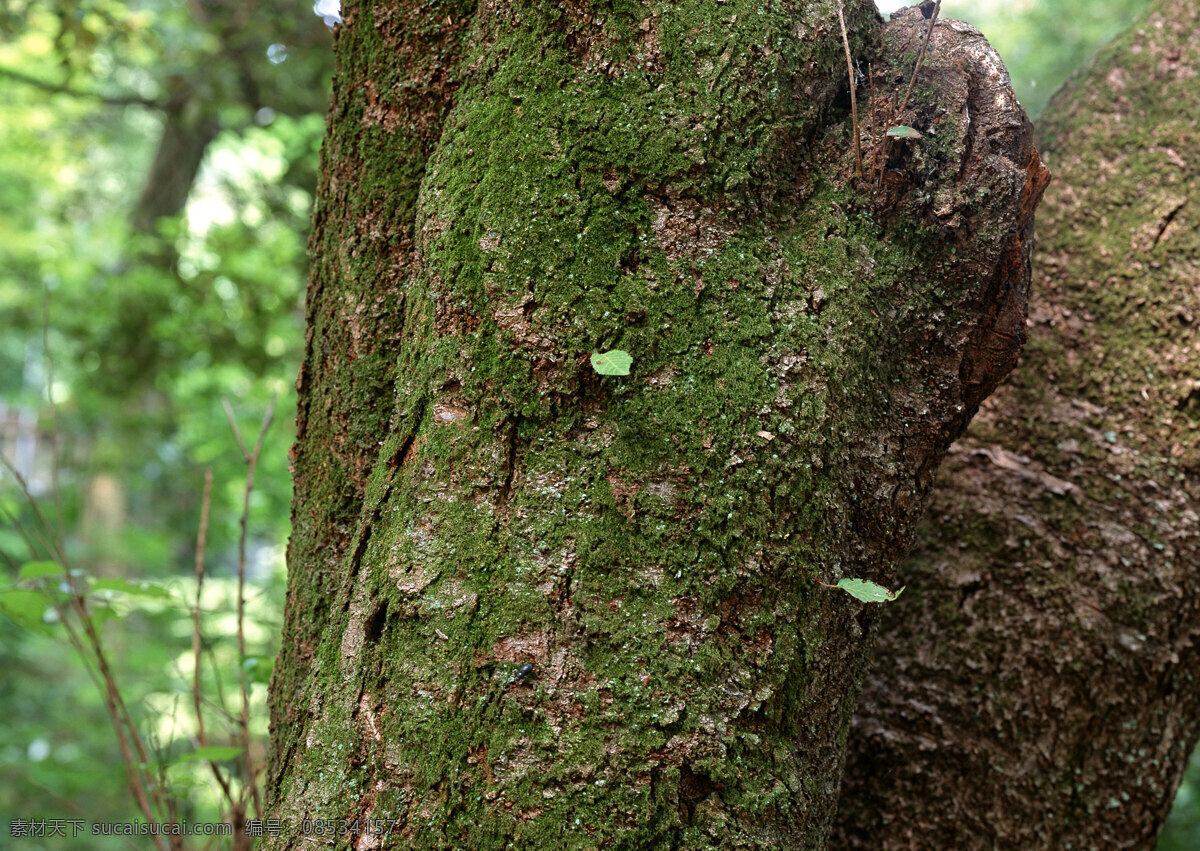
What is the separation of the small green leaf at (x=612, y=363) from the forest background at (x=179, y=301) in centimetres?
265

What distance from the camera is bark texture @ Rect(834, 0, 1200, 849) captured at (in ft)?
5.71

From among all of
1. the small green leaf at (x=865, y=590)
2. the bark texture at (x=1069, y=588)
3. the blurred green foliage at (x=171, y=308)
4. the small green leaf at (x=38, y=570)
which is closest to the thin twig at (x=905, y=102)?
the small green leaf at (x=865, y=590)

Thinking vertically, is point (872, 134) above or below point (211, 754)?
above

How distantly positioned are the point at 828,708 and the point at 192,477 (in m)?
6.87

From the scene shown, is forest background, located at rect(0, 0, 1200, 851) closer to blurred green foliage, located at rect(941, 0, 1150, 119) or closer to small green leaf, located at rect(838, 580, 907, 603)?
blurred green foliage, located at rect(941, 0, 1150, 119)

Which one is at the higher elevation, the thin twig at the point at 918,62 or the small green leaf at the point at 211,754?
the thin twig at the point at 918,62

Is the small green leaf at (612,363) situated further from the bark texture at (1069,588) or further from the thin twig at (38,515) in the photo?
the thin twig at (38,515)

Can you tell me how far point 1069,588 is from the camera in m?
1.82

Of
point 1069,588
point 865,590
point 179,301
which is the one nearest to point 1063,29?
point 1069,588

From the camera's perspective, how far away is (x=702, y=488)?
3.91ft

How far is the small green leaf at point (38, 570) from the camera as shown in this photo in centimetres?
194

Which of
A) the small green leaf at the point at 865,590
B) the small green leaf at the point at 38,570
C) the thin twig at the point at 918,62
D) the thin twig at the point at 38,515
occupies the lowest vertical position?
the small green leaf at the point at 38,570

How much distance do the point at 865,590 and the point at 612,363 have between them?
524 mm

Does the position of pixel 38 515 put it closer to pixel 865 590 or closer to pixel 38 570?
pixel 38 570
